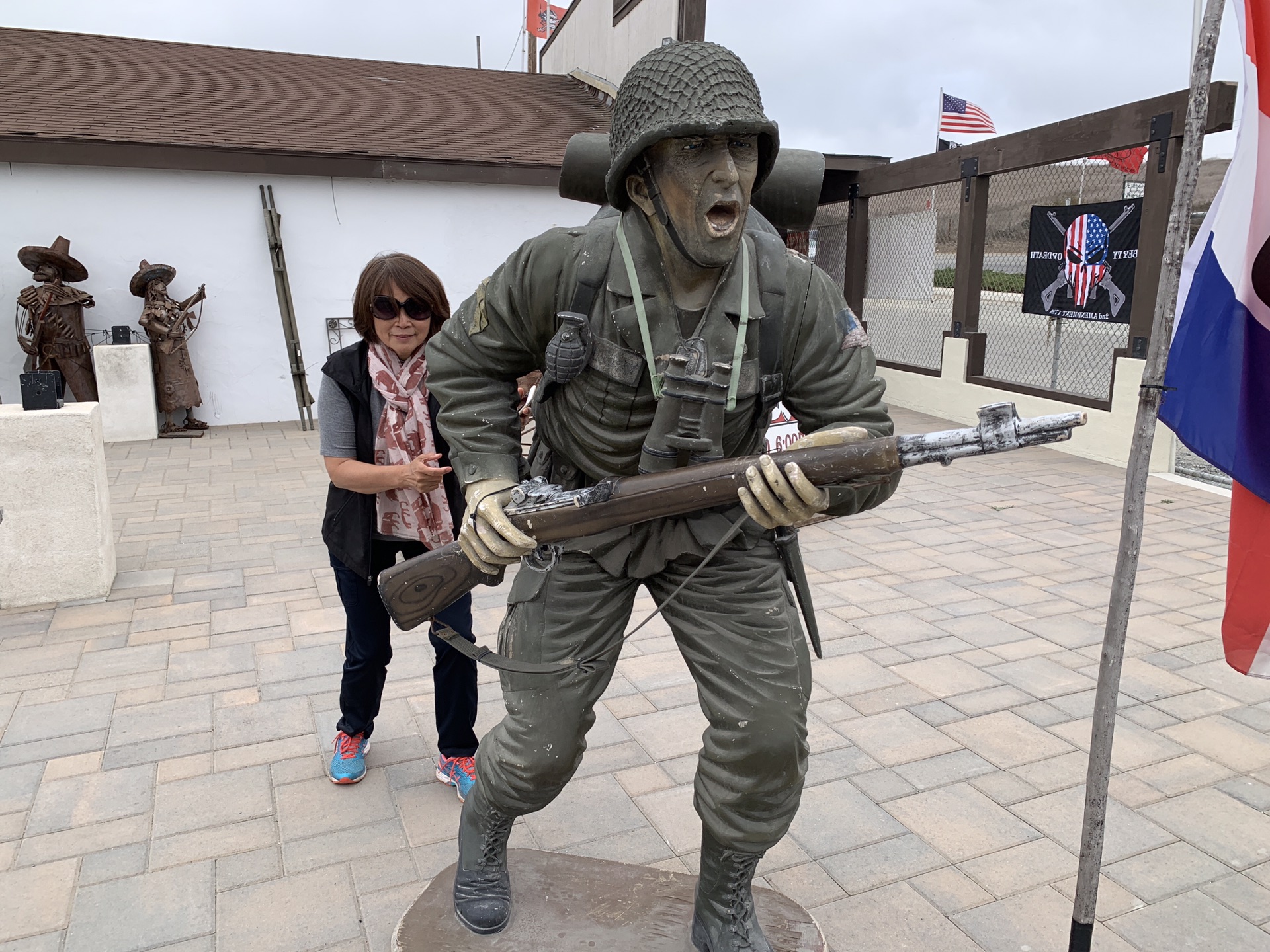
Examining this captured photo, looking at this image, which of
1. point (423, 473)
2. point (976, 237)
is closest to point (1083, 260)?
point (976, 237)

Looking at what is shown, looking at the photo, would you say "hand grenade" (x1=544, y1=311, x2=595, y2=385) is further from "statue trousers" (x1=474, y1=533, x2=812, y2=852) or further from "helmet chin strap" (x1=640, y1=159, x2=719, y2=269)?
"statue trousers" (x1=474, y1=533, x2=812, y2=852)

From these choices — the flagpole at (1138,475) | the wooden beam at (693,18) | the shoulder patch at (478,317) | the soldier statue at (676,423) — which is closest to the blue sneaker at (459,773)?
the soldier statue at (676,423)

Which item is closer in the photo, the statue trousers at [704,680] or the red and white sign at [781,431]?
the statue trousers at [704,680]

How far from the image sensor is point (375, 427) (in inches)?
123

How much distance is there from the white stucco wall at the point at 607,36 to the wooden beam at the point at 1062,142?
3233 millimetres

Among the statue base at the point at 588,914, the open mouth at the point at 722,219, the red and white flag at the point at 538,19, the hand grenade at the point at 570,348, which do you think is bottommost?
the statue base at the point at 588,914

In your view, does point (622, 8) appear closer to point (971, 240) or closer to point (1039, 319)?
point (971, 240)

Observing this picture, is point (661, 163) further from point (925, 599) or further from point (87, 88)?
point (87, 88)

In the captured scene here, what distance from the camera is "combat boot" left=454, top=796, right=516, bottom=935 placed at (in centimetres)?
252

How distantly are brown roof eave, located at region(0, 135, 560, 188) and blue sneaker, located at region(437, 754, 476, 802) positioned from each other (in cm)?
810

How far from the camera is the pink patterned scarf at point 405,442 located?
3.10 metres

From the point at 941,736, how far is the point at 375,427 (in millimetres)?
2458

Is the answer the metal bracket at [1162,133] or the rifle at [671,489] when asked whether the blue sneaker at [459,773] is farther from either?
the metal bracket at [1162,133]

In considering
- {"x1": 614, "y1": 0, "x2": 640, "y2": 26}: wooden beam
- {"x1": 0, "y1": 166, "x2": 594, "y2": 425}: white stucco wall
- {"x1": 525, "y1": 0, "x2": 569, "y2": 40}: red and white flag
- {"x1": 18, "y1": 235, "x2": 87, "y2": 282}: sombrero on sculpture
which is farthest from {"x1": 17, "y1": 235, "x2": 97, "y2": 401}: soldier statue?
{"x1": 525, "y1": 0, "x2": 569, "y2": 40}: red and white flag
